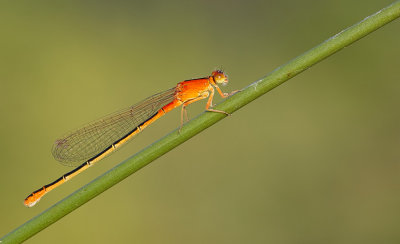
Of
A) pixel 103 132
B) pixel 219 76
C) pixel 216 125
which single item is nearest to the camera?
pixel 219 76

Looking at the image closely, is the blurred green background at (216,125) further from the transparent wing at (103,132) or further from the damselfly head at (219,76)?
the damselfly head at (219,76)

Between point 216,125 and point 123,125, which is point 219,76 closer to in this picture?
point 123,125

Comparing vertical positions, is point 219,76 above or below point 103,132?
below

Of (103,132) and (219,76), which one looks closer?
(219,76)

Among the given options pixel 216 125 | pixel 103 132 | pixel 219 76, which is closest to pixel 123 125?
pixel 103 132

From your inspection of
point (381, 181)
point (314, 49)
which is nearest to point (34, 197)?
point (314, 49)

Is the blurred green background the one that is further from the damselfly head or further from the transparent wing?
the damselfly head

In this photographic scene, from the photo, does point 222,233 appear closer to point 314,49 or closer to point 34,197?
point 34,197
